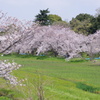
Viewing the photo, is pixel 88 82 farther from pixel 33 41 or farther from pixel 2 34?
pixel 33 41

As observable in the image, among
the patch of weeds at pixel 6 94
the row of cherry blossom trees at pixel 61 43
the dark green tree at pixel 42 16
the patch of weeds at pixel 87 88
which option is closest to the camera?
the patch of weeds at pixel 6 94

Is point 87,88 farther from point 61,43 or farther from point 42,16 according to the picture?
point 42,16

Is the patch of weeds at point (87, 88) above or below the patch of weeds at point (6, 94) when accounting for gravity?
below

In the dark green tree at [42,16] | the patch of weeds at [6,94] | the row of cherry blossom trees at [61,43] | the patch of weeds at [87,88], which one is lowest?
the patch of weeds at [87,88]

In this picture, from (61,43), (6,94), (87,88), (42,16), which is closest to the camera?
(6,94)

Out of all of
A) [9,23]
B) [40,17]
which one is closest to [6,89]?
[9,23]

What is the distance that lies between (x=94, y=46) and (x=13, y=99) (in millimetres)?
28862

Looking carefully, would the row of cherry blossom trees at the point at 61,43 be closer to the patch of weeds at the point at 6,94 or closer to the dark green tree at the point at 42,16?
the dark green tree at the point at 42,16

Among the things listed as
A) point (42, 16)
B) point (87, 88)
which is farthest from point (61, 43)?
point (87, 88)

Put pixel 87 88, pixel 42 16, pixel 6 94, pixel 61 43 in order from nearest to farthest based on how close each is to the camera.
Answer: pixel 6 94
pixel 87 88
pixel 61 43
pixel 42 16

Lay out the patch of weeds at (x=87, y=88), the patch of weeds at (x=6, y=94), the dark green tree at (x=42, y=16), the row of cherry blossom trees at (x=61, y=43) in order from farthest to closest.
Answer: the dark green tree at (x=42, y=16), the row of cherry blossom trees at (x=61, y=43), the patch of weeds at (x=87, y=88), the patch of weeds at (x=6, y=94)

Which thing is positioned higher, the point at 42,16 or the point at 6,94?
the point at 42,16

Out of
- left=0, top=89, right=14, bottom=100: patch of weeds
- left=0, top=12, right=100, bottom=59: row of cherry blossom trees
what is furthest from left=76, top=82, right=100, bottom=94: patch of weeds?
left=0, top=12, right=100, bottom=59: row of cherry blossom trees

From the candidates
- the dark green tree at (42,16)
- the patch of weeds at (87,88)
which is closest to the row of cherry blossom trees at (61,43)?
the dark green tree at (42,16)
